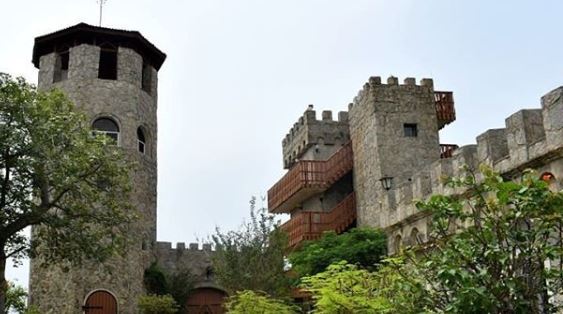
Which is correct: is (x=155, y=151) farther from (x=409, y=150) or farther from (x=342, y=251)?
(x=342, y=251)

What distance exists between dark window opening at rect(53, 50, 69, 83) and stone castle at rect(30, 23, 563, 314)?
5 centimetres

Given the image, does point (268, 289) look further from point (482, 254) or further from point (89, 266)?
point (482, 254)

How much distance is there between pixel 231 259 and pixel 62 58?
16448mm

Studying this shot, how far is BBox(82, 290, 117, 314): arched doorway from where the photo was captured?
96.5 ft

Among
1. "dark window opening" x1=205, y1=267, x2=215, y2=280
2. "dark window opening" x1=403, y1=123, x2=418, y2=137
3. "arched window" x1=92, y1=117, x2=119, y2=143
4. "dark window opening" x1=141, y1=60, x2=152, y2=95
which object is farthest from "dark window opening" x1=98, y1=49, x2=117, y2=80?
"dark window opening" x1=403, y1=123, x2=418, y2=137

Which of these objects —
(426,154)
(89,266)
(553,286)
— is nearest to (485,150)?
(553,286)

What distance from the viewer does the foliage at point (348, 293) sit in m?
12.6

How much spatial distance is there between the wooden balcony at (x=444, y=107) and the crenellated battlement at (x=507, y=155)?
12.3 m

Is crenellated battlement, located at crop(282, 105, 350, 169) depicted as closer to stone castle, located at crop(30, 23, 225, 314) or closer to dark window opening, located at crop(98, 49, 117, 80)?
stone castle, located at crop(30, 23, 225, 314)

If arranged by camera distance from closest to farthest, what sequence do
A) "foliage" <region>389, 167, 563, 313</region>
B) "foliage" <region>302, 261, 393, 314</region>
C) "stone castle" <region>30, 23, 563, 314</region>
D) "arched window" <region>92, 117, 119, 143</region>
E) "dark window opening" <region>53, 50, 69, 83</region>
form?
"foliage" <region>389, 167, 563, 313</region>
"foliage" <region>302, 261, 393, 314</region>
"stone castle" <region>30, 23, 563, 314</region>
"arched window" <region>92, 117, 119, 143</region>
"dark window opening" <region>53, 50, 69, 83</region>

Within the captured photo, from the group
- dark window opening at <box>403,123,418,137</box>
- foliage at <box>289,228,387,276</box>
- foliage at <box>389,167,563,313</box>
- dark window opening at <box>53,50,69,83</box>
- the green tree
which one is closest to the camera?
foliage at <box>389,167,563,313</box>

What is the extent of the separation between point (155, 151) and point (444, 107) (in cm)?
1480

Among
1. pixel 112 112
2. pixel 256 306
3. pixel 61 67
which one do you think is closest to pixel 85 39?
pixel 61 67

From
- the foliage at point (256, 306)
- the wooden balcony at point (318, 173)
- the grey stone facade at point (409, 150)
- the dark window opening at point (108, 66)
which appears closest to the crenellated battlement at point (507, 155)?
the grey stone facade at point (409, 150)
